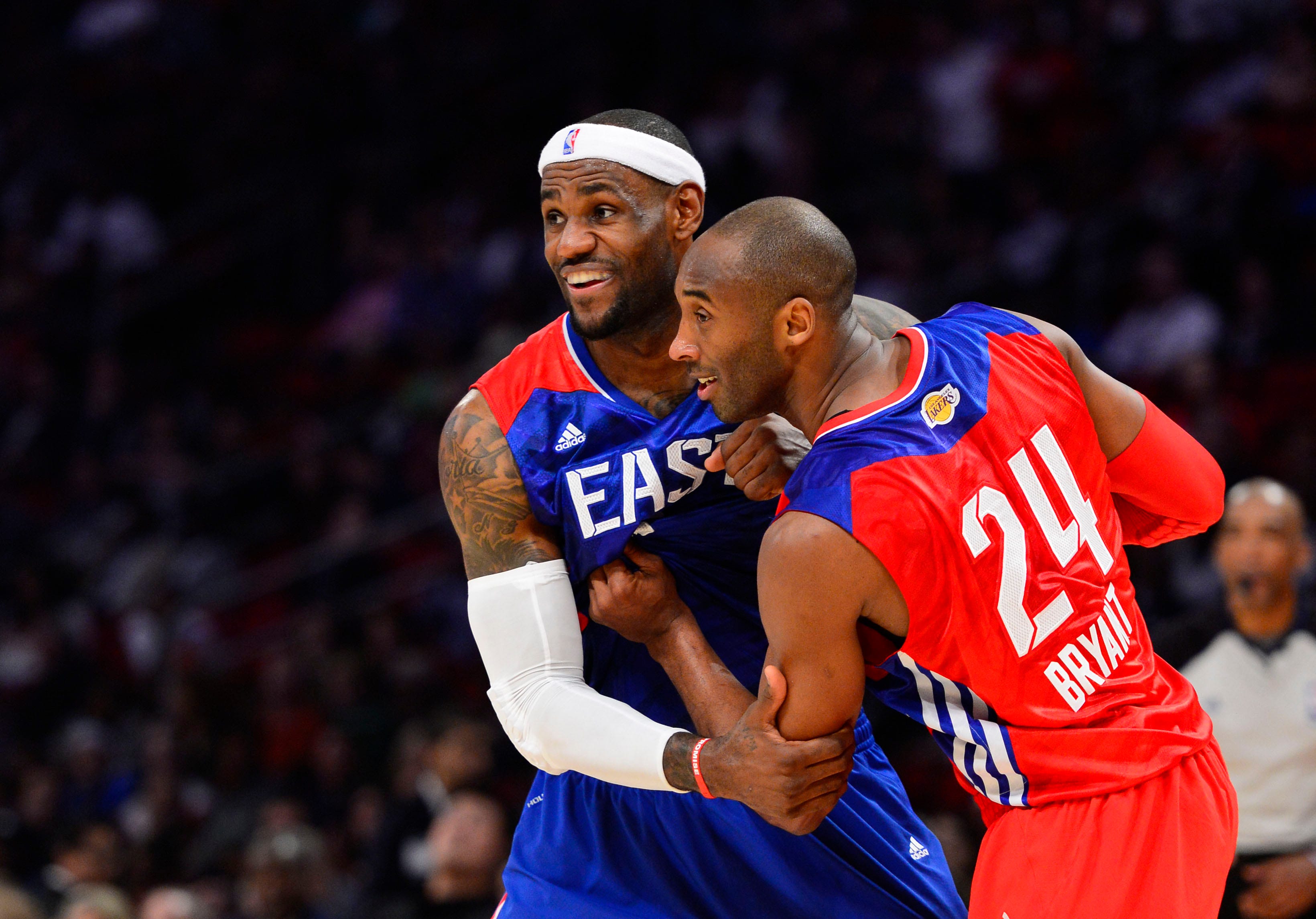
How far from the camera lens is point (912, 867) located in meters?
3.80

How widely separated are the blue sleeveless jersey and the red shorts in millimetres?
703

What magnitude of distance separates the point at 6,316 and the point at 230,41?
348cm

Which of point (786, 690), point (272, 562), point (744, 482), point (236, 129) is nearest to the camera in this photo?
point (786, 690)

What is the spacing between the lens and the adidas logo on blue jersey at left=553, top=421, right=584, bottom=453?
12.2 feet

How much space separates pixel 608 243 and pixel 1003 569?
4.51 feet

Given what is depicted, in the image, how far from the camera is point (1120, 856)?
2.95 m

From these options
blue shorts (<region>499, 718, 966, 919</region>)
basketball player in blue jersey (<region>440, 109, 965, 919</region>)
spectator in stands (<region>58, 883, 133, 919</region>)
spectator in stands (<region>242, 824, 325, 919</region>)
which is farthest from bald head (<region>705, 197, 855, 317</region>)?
spectator in stands (<region>58, 883, 133, 919</region>)

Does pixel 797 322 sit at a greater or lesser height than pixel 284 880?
greater

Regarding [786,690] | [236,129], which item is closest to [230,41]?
[236,129]

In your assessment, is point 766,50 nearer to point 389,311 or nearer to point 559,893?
point 389,311

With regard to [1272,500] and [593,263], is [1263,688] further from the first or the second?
[593,263]

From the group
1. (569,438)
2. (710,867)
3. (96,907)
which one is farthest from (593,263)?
(96,907)

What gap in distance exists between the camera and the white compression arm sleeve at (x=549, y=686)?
3520mm

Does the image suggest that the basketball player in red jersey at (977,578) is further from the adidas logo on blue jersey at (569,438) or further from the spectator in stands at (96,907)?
the spectator in stands at (96,907)
